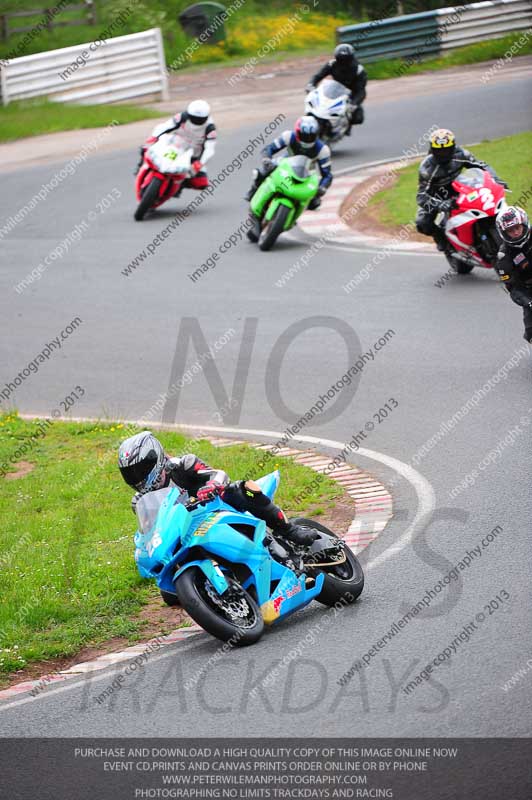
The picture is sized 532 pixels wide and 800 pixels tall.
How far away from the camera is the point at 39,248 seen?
711 inches

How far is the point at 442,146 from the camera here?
14164 mm

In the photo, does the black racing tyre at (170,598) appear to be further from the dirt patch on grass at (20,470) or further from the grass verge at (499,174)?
the grass verge at (499,174)

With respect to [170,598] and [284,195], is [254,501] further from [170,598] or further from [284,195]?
[284,195]

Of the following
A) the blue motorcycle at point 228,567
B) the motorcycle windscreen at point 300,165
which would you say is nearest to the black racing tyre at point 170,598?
the blue motorcycle at point 228,567

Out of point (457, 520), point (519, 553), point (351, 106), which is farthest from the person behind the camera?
point (351, 106)

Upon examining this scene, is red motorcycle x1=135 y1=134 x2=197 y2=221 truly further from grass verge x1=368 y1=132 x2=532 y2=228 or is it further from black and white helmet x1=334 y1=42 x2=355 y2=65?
black and white helmet x1=334 y1=42 x2=355 y2=65

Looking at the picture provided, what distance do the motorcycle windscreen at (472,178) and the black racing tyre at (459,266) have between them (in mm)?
984

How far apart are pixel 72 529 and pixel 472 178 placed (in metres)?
7.56

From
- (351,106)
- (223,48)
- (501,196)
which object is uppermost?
(501,196)

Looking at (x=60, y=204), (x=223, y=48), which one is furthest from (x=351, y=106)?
(x=223, y=48)

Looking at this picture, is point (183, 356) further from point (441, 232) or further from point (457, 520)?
point (457, 520)

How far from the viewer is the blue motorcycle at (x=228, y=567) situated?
6668 millimetres

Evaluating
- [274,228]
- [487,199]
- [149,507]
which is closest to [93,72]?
[274,228]

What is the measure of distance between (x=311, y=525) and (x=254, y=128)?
18264mm
